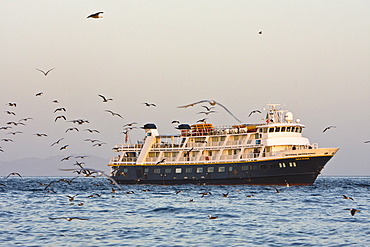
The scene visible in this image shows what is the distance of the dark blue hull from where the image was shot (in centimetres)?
7925

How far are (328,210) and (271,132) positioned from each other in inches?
1464

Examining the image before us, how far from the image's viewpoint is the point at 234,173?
84.1m

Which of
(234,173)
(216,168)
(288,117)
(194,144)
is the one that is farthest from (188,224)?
(194,144)

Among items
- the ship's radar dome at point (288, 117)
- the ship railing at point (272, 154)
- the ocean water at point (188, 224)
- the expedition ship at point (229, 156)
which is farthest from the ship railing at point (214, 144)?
the ocean water at point (188, 224)

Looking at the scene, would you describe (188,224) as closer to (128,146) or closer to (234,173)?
(234,173)

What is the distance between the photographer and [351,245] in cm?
2931

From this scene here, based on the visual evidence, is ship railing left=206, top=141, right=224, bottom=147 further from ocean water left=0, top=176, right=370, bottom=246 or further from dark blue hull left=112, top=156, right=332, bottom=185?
ocean water left=0, top=176, right=370, bottom=246

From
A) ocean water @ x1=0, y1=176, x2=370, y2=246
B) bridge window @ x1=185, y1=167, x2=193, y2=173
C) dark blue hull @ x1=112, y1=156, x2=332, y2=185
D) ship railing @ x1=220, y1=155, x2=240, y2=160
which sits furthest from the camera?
A: bridge window @ x1=185, y1=167, x2=193, y2=173

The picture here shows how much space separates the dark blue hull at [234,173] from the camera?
260 ft

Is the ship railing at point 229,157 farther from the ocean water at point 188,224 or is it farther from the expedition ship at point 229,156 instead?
the ocean water at point 188,224

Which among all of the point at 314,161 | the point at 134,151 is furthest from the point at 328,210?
the point at 134,151

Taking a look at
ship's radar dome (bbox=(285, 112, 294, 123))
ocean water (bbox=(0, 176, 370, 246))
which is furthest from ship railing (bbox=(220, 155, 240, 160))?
ocean water (bbox=(0, 176, 370, 246))

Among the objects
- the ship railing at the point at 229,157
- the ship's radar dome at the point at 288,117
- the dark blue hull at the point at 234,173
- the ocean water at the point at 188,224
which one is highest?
the ship's radar dome at the point at 288,117

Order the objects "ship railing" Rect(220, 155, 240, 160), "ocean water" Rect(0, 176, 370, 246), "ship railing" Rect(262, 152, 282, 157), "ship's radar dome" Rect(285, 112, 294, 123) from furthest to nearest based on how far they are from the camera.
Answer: "ship's radar dome" Rect(285, 112, 294, 123) < "ship railing" Rect(220, 155, 240, 160) < "ship railing" Rect(262, 152, 282, 157) < "ocean water" Rect(0, 176, 370, 246)
